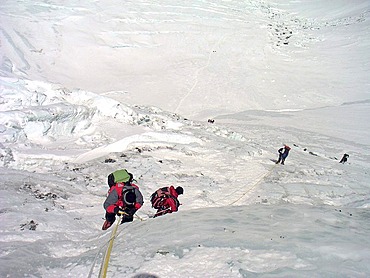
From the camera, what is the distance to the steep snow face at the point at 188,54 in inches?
1092

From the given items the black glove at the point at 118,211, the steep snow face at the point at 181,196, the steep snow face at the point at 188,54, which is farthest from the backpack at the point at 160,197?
the steep snow face at the point at 188,54

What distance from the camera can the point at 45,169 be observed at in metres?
11.4

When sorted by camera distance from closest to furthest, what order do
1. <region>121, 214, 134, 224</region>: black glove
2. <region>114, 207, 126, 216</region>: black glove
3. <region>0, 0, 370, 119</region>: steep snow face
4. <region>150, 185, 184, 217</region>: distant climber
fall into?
<region>114, 207, 126, 216</region>: black glove, <region>121, 214, 134, 224</region>: black glove, <region>150, 185, 184, 217</region>: distant climber, <region>0, 0, 370, 119</region>: steep snow face

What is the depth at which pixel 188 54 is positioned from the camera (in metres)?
34.6

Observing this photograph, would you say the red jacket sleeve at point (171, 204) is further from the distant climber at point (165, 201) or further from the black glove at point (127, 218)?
the black glove at point (127, 218)

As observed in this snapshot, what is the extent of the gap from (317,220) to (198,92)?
2293 cm

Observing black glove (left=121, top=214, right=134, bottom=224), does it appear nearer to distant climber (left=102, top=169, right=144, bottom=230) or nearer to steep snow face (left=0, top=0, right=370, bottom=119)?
distant climber (left=102, top=169, right=144, bottom=230)

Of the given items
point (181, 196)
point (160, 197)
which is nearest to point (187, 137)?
point (181, 196)

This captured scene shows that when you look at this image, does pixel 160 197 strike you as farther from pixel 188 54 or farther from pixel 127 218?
pixel 188 54

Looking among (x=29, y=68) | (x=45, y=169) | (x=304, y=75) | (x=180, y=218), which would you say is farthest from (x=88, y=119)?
(x=304, y=75)

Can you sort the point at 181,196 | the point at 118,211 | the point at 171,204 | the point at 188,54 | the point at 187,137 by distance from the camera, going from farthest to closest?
the point at 188,54 < the point at 187,137 < the point at 181,196 < the point at 171,204 < the point at 118,211

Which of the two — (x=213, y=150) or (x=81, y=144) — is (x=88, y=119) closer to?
(x=81, y=144)

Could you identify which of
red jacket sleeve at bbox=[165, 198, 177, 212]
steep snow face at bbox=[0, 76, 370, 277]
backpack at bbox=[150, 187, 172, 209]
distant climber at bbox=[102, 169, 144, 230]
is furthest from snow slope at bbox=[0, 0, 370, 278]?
backpack at bbox=[150, 187, 172, 209]

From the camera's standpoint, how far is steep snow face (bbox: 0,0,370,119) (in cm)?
2773
